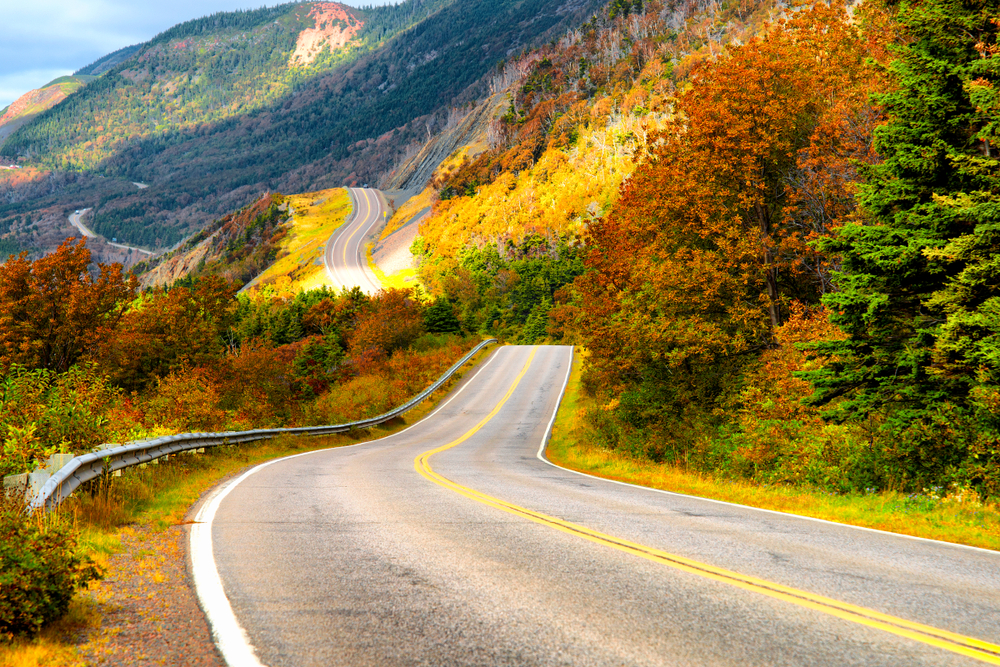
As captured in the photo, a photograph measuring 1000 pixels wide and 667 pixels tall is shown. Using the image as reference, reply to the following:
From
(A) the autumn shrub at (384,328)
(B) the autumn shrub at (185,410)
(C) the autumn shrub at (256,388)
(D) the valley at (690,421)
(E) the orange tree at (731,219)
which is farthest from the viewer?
(A) the autumn shrub at (384,328)

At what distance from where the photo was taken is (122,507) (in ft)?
27.0

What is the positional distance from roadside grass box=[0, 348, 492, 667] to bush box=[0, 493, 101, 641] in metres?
0.12

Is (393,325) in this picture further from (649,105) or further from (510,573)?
(649,105)

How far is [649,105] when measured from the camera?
7888 centimetres

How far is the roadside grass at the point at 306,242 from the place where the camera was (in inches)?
3383

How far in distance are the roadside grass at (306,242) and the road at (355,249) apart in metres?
1.66

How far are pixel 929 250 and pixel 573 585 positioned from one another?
987 centimetres

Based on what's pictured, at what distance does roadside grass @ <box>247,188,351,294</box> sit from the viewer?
8594 centimetres

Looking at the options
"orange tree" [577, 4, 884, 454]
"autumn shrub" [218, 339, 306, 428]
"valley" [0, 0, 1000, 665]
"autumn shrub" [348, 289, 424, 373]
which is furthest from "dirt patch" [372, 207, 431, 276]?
"orange tree" [577, 4, 884, 454]

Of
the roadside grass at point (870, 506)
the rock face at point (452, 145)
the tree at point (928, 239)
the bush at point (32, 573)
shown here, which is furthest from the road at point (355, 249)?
the bush at point (32, 573)

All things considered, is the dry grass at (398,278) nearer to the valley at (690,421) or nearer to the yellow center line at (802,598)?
the valley at (690,421)

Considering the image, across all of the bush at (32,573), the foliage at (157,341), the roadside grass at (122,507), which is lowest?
the roadside grass at (122,507)

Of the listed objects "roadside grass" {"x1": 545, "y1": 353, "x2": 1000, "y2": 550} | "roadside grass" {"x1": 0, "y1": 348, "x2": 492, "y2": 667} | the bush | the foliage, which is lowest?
"roadside grass" {"x1": 545, "y1": 353, "x2": 1000, "y2": 550}

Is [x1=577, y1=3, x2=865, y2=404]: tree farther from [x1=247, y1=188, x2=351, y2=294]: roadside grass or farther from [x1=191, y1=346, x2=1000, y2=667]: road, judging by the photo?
[x1=247, y1=188, x2=351, y2=294]: roadside grass
